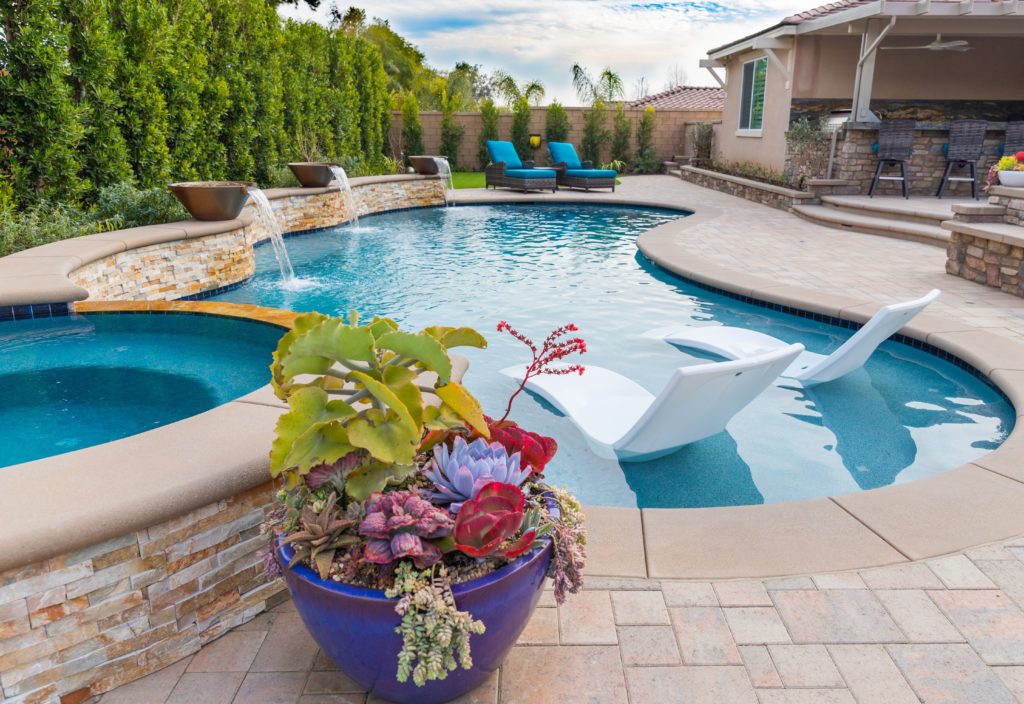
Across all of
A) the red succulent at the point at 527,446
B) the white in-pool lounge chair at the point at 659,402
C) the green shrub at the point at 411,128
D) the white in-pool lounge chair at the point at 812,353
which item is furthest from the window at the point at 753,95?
the red succulent at the point at 527,446

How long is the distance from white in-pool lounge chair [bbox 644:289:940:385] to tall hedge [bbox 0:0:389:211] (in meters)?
6.28

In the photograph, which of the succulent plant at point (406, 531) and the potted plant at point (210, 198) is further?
the potted plant at point (210, 198)

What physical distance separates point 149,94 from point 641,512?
26.7 feet

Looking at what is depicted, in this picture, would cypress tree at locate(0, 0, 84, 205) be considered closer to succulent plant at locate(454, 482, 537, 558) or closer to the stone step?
succulent plant at locate(454, 482, 537, 558)

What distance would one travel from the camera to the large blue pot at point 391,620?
5.38 feet

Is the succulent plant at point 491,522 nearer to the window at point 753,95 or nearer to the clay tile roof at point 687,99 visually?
the window at point 753,95

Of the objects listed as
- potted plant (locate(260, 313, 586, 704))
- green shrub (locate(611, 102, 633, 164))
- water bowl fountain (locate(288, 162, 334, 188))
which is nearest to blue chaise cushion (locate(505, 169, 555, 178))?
water bowl fountain (locate(288, 162, 334, 188))

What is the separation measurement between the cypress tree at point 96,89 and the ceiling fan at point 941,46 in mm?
13038

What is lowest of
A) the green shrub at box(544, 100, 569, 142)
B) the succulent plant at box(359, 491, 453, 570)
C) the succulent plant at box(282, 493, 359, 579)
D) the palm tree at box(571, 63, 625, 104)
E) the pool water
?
the pool water

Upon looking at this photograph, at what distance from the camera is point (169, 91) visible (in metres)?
8.89

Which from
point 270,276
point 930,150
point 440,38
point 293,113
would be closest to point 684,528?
point 270,276

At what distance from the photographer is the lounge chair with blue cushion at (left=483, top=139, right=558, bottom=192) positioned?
51.8 ft

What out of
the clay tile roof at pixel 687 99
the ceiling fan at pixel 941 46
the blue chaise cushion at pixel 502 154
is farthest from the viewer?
the clay tile roof at pixel 687 99

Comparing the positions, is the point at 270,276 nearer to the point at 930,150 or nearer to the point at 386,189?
the point at 386,189
